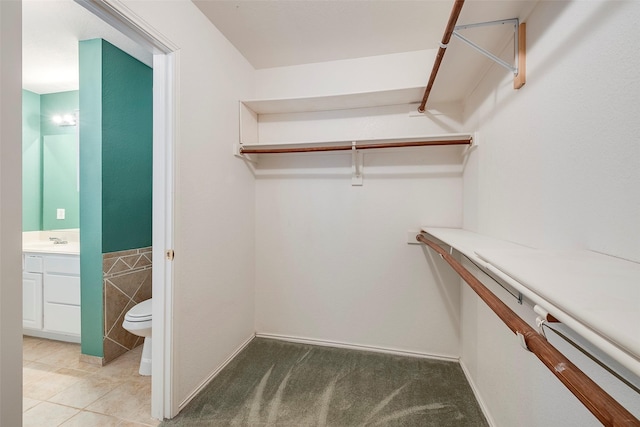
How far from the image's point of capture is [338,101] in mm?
2143

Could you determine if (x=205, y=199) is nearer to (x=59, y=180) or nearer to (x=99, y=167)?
(x=99, y=167)

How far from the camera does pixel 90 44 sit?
208cm

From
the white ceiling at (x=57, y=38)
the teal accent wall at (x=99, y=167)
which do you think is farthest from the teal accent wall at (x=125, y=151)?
the white ceiling at (x=57, y=38)

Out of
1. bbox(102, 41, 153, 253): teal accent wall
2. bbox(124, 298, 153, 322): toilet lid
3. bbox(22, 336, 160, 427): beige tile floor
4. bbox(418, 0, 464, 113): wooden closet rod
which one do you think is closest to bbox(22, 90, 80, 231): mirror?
bbox(102, 41, 153, 253): teal accent wall

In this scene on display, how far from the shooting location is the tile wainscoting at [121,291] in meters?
2.12

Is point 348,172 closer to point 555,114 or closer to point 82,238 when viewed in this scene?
point 555,114

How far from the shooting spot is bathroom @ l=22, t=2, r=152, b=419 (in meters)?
2.07

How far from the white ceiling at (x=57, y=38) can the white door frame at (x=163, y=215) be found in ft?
2.98

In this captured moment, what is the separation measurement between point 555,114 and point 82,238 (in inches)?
117

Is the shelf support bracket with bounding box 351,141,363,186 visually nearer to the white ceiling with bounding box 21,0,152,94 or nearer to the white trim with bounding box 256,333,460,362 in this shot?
the white trim with bounding box 256,333,460,362

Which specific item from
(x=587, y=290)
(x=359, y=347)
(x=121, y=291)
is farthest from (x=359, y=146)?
(x=121, y=291)

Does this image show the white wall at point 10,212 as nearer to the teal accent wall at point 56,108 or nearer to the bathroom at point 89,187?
the bathroom at point 89,187

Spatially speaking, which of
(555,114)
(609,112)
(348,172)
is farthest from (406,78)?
(609,112)

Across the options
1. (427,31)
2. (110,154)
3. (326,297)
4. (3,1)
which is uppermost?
(427,31)
